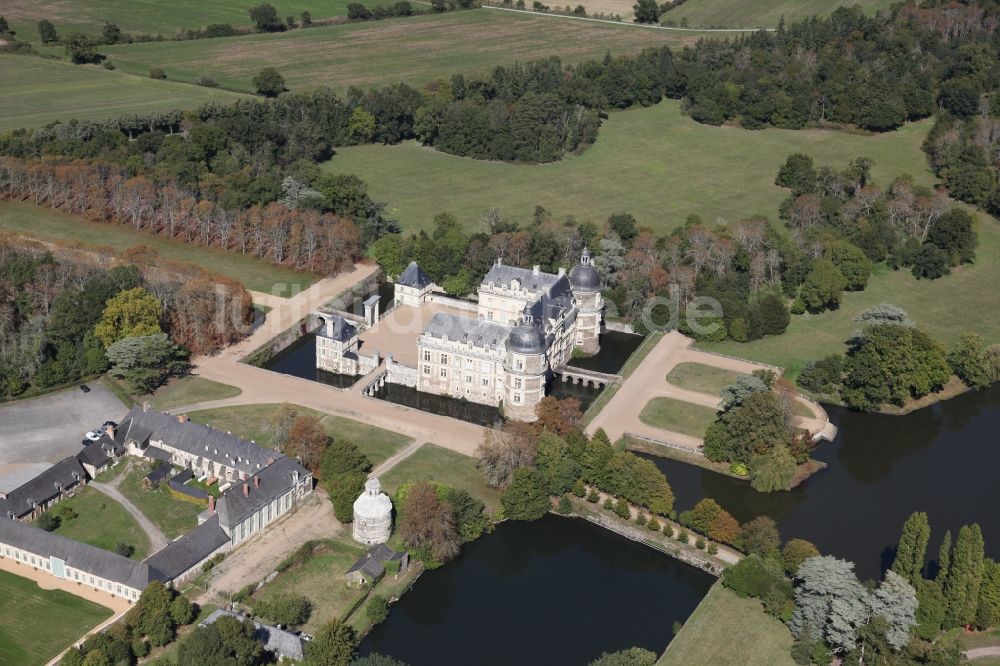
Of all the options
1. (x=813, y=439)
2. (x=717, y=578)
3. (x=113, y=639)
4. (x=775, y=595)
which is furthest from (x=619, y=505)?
(x=113, y=639)

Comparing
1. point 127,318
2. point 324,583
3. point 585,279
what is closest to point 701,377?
point 585,279

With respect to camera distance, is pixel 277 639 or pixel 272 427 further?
pixel 272 427

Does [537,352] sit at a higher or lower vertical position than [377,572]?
higher

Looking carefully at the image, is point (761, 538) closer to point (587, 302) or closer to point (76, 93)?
point (587, 302)

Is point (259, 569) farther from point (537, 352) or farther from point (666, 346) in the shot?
point (666, 346)

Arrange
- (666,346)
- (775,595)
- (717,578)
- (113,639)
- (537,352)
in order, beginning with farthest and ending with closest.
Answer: (666,346) < (537,352) < (717,578) < (775,595) < (113,639)

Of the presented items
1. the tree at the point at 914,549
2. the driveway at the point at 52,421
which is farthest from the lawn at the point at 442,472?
the tree at the point at 914,549
